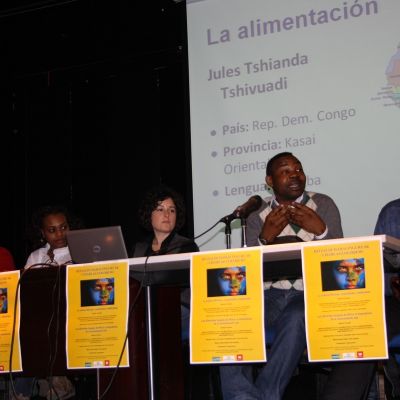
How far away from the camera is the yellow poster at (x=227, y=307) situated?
2080mm

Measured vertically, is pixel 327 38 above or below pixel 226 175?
above

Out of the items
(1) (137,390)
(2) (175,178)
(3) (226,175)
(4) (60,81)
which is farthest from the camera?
(4) (60,81)

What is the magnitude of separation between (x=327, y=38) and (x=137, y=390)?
8.24 feet

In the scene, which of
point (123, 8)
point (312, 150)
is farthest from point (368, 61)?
point (123, 8)

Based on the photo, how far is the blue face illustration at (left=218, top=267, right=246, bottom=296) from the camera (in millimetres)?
2111

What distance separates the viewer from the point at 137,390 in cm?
224

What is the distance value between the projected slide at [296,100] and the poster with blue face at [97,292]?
1833 millimetres

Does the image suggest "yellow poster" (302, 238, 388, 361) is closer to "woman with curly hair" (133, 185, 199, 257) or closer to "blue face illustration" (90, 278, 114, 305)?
"blue face illustration" (90, 278, 114, 305)

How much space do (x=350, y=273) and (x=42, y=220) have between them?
2454 mm

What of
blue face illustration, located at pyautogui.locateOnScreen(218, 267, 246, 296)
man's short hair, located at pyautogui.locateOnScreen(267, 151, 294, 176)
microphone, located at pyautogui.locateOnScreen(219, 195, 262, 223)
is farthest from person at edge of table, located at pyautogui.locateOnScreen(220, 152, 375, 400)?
blue face illustration, located at pyautogui.locateOnScreen(218, 267, 246, 296)

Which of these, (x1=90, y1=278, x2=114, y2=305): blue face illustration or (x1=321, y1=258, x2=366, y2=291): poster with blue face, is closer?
(x1=321, y1=258, x2=366, y2=291): poster with blue face

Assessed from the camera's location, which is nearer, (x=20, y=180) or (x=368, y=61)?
(x=368, y=61)

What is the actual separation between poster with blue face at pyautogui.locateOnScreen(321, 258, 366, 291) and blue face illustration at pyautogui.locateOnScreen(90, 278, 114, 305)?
0.67 m

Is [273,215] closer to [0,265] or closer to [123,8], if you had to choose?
[0,265]
